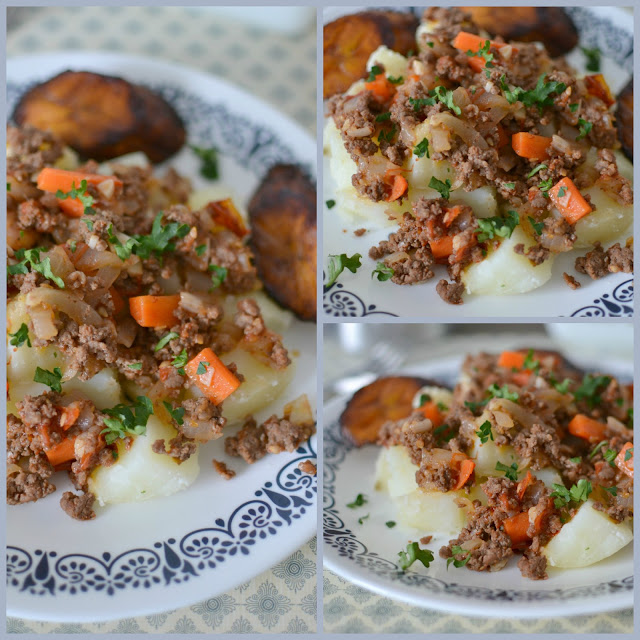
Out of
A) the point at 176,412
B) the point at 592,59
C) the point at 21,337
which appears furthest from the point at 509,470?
the point at 592,59

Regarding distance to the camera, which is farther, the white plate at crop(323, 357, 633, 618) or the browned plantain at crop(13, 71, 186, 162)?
the browned plantain at crop(13, 71, 186, 162)

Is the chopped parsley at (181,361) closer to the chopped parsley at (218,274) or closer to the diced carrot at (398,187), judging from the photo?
the chopped parsley at (218,274)

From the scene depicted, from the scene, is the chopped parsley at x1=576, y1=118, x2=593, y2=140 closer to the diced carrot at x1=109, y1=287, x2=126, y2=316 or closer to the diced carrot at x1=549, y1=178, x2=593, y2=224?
the diced carrot at x1=549, y1=178, x2=593, y2=224

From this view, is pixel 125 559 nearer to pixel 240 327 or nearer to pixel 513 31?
pixel 240 327

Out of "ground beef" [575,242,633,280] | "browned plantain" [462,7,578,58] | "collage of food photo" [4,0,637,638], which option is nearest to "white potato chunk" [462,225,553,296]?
"collage of food photo" [4,0,637,638]

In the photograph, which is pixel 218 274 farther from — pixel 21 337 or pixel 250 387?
pixel 21 337
